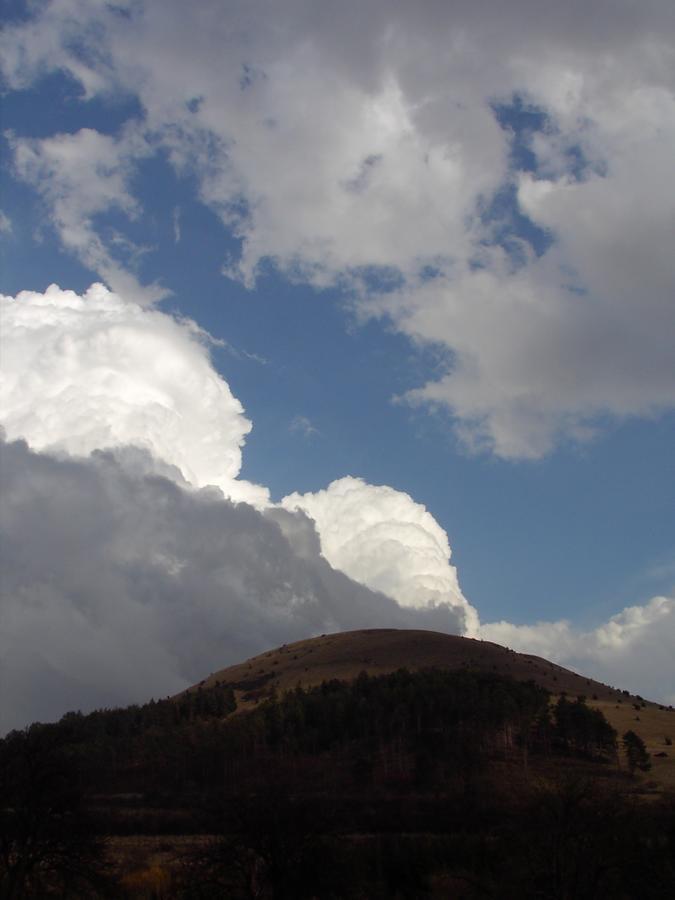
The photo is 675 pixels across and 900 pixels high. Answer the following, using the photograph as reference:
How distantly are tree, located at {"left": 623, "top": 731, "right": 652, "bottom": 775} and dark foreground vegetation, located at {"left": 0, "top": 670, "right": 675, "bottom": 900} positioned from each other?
333 millimetres

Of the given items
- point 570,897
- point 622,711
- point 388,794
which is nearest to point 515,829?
point 570,897

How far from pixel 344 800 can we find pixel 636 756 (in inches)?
1432

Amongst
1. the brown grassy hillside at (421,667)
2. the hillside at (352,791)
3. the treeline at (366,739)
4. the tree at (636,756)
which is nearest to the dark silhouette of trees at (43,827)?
the hillside at (352,791)

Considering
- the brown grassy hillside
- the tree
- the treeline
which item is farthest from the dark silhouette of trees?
the brown grassy hillside

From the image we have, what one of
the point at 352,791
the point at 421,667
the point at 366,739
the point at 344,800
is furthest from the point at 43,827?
the point at 421,667

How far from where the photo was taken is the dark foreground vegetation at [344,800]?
37.8 m

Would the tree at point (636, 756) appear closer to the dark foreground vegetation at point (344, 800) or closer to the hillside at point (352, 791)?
the dark foreground vegetation at point (344, 800)

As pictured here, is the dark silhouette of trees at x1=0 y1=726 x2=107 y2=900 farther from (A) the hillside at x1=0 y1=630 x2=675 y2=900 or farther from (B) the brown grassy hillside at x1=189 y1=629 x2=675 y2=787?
(B) the brown grassy hillside at x1=189 y1=629 x2=675 y2=787

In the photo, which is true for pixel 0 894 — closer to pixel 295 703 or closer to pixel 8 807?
pixel 8 807

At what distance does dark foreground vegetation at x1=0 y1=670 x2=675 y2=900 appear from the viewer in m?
37.8

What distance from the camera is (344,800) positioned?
8831cm

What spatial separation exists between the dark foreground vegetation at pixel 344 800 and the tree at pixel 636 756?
333mm

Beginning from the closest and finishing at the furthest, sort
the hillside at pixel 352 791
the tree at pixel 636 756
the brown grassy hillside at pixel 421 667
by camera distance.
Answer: the hillside at pixel 352 791
the tree at pixel 636 756
the brown grassy hillside at pixel 421 667

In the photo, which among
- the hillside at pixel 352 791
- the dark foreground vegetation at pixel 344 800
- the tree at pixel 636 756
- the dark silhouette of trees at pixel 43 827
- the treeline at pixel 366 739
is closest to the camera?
the dark silhouette of trees at pixel 43 827
